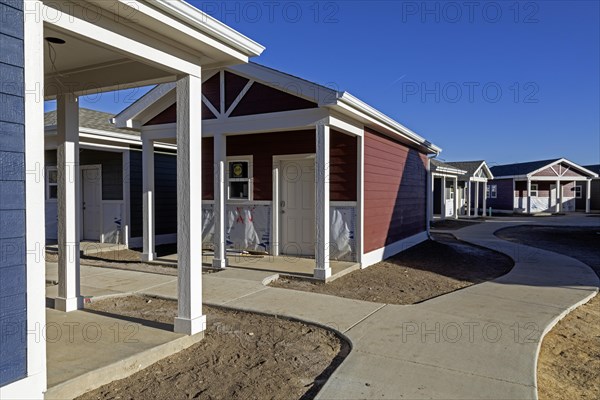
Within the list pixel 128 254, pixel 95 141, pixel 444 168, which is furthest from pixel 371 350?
pixel 444 168

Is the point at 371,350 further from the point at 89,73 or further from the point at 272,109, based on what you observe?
the point at 272,109

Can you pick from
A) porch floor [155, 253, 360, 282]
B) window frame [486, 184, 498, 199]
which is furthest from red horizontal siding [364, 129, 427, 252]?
window frame [486, 184, 498, 199]

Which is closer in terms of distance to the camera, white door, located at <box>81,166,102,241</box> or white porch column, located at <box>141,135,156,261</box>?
white porch column, located at <box>141,135,156,261</box>

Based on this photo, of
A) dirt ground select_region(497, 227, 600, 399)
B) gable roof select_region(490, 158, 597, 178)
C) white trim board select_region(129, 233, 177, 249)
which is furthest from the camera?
gable roof select_region(490, 158, 597, 178)

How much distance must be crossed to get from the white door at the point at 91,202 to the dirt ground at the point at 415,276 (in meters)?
7.33

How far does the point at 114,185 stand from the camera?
11.9 meters

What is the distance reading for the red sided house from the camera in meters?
7.41

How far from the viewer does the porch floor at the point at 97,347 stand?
322 cm

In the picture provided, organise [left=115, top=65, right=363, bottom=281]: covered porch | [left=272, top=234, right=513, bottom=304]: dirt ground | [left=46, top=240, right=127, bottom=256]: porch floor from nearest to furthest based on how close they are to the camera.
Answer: [left=272, top=234, right=513, bottom=304]: dirt ground < [left=115, top=65, right=363, bottom=281]: covered porch < [left=46, top=240, right=127, bottom=256]: porch floor

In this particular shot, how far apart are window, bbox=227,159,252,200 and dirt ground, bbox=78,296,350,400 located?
4871 millimetres

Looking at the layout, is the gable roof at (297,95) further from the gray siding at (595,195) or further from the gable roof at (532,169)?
the gray siding at (595,195)

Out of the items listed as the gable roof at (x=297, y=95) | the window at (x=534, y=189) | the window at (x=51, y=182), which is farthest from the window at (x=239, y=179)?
the window at (x=534, y=189)

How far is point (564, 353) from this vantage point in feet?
14.6

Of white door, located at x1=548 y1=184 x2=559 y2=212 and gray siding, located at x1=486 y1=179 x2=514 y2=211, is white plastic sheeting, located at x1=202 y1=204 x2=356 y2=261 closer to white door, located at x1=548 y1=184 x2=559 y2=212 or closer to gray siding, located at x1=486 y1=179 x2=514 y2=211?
gray siding, located at x1=486 y1=179 x2=514 y2=211
